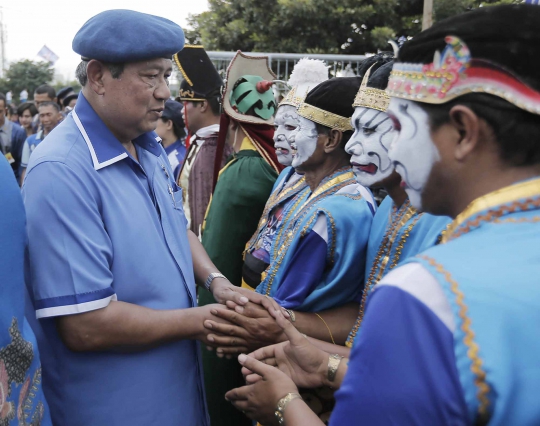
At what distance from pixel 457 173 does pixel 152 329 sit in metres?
1.25

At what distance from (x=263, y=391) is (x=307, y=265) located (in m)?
0.77

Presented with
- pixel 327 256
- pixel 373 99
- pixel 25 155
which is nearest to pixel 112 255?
pixel 327 256

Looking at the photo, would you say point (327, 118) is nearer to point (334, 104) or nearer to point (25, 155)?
point (334, 104)

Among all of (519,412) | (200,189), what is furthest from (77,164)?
(200,189)

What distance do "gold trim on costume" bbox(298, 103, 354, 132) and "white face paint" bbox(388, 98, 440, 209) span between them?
1.46 meters

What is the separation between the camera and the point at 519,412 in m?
0.83

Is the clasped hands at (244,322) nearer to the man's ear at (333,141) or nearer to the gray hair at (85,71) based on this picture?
the man's ear at (333,141)

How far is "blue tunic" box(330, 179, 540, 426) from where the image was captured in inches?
32.8

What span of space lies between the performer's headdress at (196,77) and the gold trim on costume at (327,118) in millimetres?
Result: 2397

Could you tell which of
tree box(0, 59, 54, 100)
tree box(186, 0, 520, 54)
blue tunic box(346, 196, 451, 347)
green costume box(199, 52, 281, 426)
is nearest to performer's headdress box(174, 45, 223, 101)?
green costume box(199, 52, 281, 426)

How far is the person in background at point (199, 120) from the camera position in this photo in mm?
4773

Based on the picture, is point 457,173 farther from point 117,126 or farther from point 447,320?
point 117,126

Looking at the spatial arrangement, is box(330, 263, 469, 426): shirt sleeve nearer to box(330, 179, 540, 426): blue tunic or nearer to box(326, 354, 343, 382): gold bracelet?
box(330, 179, 540, 426): blue tunic

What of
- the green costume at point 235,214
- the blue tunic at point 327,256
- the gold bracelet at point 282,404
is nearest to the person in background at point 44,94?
the green costume at point 235,214
